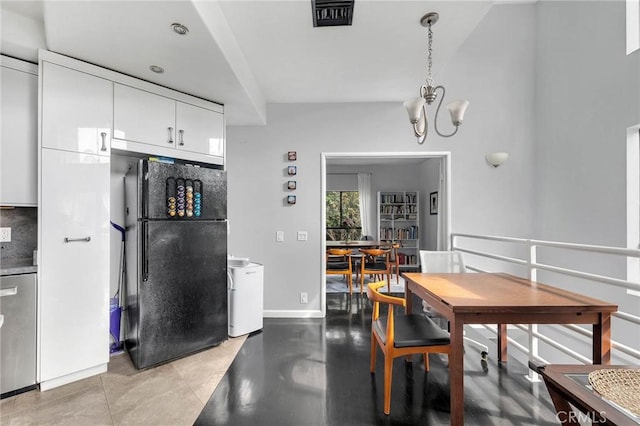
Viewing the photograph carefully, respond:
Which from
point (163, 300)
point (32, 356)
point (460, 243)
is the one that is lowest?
point (32, 356)

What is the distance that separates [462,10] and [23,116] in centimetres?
308

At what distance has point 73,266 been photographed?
2164mm

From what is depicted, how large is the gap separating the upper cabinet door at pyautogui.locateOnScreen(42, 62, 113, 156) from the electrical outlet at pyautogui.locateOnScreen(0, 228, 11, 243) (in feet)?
2.33

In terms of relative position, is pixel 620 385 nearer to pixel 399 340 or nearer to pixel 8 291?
pixel 399 340

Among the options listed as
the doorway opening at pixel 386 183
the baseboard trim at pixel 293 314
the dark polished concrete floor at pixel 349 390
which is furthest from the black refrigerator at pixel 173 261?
the doorway opening at pixel 386 183

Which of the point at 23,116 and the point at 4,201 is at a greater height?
the point at 23,116

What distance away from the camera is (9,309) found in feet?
6.45

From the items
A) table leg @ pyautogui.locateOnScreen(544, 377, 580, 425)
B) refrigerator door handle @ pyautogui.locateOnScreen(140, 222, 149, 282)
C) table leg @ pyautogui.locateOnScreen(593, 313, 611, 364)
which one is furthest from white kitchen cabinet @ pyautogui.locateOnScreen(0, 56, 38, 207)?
table leg @ pyautogui.locateOnScreen(593, 313, 611, 364)

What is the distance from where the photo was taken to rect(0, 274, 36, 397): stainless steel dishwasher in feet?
6.40

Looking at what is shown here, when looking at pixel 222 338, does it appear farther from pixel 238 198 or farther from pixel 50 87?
pixel 50 87

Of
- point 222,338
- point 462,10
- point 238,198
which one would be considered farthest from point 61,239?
point 462,10

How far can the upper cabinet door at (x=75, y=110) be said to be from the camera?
2080 mm

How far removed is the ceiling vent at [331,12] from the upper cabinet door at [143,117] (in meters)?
1.46

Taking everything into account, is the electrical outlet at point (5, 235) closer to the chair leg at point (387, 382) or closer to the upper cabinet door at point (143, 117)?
the upper cabinet door at point (143, 117)
